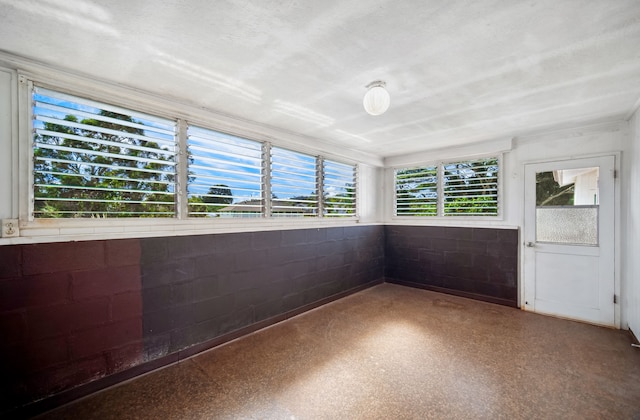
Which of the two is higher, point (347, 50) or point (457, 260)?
point (347, 50)

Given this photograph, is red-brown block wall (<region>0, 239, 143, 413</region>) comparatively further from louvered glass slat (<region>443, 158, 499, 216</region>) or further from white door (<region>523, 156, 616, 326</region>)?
white door (<region>523, 156, 616, 326</region>)

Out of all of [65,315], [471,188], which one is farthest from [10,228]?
[471,188]

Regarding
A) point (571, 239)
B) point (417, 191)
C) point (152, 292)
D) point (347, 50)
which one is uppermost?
point (347, 50)

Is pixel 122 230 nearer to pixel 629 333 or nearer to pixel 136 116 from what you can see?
pixel 136 116

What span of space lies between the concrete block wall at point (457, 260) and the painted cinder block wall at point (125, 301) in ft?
7.71

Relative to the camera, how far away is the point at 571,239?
3.47 metres

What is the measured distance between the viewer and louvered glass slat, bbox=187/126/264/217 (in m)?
2.73

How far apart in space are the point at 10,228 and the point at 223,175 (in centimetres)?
161

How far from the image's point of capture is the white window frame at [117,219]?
1879 millimetres

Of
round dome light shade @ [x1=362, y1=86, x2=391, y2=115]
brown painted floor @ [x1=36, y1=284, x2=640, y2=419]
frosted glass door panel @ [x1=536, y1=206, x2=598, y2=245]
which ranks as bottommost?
brown painted floor @ [x1=36, y1=284, x2=640, y2=419]

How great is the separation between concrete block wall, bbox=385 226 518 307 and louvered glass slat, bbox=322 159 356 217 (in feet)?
3.64

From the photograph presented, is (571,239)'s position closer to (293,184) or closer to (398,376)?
(398,376)

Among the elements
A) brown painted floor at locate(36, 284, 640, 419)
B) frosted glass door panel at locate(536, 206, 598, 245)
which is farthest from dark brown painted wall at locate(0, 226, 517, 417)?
frosted glass door panel at locate(536, 206, 598, 245)

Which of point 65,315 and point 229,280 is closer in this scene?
point 65,315
